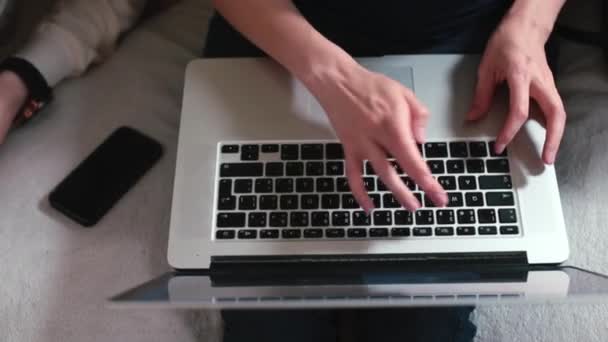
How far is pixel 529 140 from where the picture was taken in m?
0.65

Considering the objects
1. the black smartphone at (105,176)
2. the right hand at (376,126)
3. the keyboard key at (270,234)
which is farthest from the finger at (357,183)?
the black smartphone at (105,176)

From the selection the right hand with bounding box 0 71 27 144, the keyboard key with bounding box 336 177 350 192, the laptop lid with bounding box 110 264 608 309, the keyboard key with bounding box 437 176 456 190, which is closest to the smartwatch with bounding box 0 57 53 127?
the right hand with bounding box 0 71 27 144

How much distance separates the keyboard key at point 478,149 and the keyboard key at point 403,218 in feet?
0.34

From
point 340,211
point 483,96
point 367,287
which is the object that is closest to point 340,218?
point 340,211

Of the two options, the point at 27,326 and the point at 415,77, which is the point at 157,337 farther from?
the point at 415,77

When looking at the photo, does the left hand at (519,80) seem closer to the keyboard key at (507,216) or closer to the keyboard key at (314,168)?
the keyboard key at (507,216)

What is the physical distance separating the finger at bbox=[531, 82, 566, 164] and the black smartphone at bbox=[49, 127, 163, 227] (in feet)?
1.58

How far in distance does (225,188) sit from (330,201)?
0.12m

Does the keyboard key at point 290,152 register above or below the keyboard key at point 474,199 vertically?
above

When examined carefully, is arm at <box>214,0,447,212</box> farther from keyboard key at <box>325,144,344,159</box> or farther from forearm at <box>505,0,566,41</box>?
forearm at <box>505,0,566,41</box>

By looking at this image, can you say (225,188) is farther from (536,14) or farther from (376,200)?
(536,14)

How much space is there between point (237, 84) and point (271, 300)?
1.05ft

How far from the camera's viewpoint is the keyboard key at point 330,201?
639 mm

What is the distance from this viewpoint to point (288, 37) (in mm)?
664
